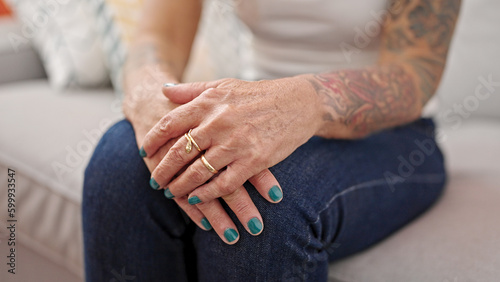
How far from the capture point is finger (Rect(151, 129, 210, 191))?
0.60 metres

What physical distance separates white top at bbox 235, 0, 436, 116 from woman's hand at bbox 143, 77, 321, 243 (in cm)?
30

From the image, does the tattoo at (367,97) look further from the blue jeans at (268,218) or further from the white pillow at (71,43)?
the white pillow at (71,43)

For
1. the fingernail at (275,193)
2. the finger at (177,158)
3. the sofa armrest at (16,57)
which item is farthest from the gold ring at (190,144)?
the sofa armrest at (16,57)

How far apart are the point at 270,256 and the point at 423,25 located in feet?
1.70

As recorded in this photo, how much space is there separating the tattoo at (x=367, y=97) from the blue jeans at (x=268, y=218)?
0.13ft

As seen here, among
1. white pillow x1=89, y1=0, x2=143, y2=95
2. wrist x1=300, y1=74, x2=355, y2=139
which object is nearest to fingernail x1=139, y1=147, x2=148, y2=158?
wrist x1=300, y1=74, x2=355, y2=139

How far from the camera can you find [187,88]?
67 centimetres

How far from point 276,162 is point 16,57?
48.5 inches

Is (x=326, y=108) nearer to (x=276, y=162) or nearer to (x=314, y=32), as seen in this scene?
(x=276, y=162)

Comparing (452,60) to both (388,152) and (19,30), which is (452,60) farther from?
(19,30)

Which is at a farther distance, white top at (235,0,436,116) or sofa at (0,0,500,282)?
white top at (235,0,436,116)

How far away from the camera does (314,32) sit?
91 cm

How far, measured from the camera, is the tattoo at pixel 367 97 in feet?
2.26

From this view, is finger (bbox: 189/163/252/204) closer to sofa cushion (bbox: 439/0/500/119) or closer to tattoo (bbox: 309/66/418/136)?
tattoo (bbox: 309/66/418/136)
